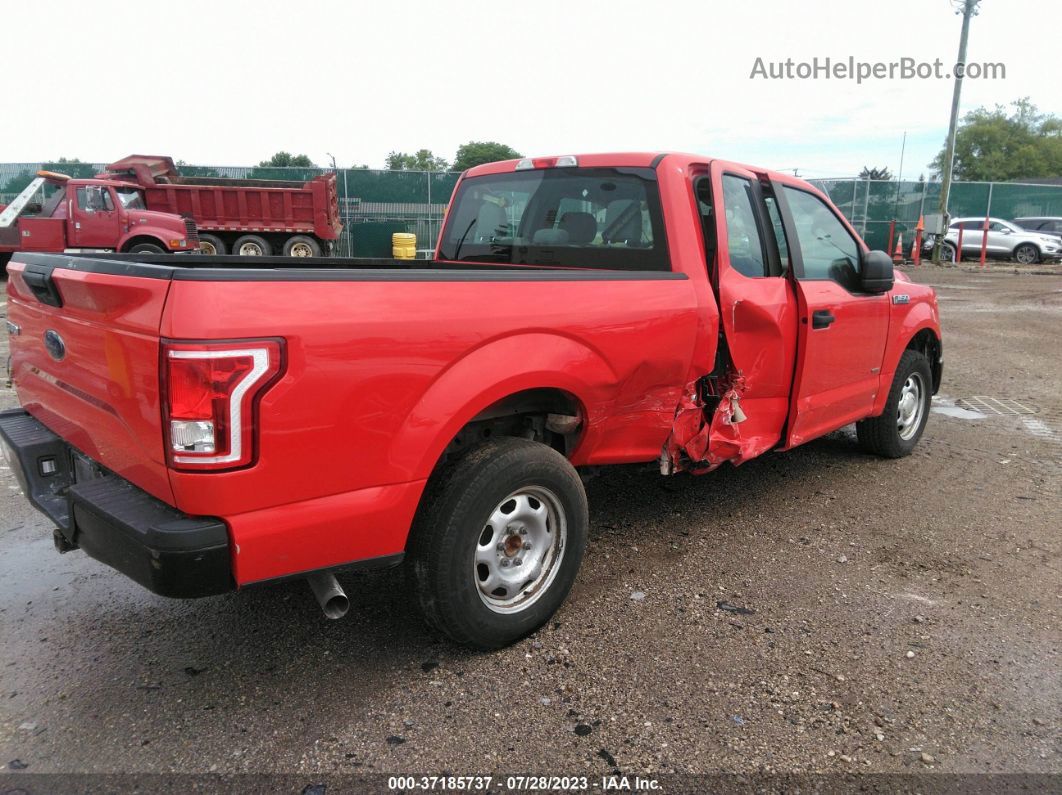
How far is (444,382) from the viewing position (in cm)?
251

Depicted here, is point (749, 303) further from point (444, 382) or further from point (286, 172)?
point (286, 172)

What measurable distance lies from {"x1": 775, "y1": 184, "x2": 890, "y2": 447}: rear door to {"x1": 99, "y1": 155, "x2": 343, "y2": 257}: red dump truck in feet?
51.8

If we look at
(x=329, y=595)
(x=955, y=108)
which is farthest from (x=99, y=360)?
(x=955, y=108)

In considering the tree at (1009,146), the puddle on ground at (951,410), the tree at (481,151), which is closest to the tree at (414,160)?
the tree at (481,151)

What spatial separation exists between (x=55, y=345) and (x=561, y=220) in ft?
7.89

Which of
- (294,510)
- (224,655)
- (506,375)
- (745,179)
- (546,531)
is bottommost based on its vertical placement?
(224,655)

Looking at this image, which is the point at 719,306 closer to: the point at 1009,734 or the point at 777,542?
the point at 777,542

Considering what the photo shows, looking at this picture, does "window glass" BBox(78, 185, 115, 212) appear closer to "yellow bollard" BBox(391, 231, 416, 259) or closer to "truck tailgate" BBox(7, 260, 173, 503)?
"yellow bollard" BBox(391, 231, 416, 259)

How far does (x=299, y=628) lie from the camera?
122 inches

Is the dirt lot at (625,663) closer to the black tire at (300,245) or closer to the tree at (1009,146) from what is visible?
the black tire at (300,245)

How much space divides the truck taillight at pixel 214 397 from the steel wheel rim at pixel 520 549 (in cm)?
97

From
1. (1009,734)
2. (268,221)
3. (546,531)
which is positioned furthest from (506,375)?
(268,221)

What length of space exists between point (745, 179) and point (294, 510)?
2.87 meters

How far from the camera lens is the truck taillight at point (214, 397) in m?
2.05
